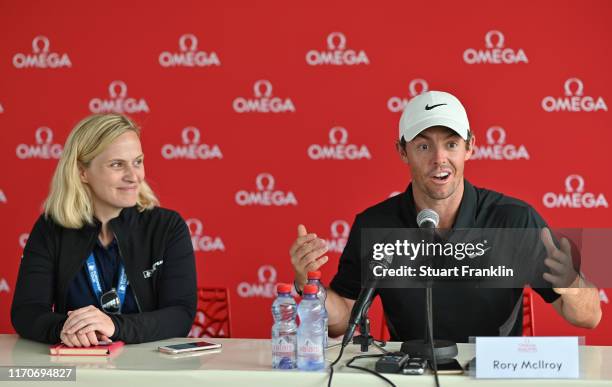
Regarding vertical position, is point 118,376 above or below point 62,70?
below

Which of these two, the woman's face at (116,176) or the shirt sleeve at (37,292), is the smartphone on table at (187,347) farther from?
the woman's face at (116,176)

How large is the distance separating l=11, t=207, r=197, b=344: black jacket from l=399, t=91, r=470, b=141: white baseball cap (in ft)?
2.81

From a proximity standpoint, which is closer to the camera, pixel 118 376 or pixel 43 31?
pixel 118 376

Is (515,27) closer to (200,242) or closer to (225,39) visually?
(225,39)

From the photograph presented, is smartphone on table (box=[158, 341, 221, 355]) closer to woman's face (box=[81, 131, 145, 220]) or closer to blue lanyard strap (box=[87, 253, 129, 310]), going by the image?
blue lanyard strap (box=[87, 253, 129, 310])

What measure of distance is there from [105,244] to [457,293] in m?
1.17

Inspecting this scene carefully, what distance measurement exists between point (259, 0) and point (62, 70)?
3.66 ft

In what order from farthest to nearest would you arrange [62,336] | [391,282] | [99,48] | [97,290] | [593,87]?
1. [99,48]
2. [593,87]
3. [97,290]
4. [391,282]
5. [62,336]

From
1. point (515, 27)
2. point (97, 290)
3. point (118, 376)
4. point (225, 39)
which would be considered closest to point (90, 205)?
point (97, 290)

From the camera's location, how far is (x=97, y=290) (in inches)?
93.1

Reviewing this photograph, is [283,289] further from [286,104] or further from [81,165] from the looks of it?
[286,104]

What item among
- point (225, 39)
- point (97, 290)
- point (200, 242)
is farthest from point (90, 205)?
point (225, 39)

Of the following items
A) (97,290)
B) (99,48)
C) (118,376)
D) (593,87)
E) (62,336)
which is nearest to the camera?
(118,376)


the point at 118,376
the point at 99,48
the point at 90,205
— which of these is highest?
the point at 99,48
